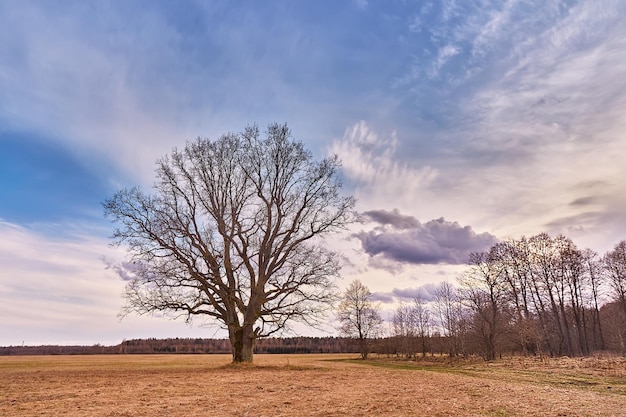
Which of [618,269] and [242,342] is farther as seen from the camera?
[618,269]

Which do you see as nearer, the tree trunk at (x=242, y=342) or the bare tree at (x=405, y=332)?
the tree trunk at (x=242, y=342)

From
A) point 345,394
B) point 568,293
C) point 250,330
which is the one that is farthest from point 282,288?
point 568,293

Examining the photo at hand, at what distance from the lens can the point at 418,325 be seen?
67625 millimetres

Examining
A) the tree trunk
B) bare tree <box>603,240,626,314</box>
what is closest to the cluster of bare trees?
bare tree <box>603,240,626,314</box>

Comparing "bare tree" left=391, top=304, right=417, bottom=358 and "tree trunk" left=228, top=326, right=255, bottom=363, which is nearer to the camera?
"tree trunk" left=228, top=326, right=255, bottom=363

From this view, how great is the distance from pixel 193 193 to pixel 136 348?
132643mm

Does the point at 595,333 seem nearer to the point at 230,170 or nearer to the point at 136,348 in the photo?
the point at 230,170

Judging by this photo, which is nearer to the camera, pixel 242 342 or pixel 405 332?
pixel 242 342

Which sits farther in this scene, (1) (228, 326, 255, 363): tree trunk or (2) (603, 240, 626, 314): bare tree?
(2) (603, 240, 626, 314): bare tree

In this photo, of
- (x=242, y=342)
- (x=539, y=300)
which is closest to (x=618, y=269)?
(x=539, y=300)

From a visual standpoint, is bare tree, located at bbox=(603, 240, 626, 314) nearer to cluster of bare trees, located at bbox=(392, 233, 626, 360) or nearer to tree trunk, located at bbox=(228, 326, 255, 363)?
cluster of bare trees, located at bbox=(392, 233, 626, 360)

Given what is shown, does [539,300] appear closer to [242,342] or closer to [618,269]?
[618,269]

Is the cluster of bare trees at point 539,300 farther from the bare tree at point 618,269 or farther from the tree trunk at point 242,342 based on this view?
the tree trunk at point 242,342

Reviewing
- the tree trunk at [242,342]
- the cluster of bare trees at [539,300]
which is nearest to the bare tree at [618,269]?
the cluster of bare trees at [539,300]
